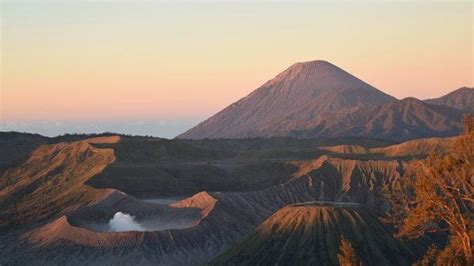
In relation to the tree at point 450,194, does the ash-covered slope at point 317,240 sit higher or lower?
lower

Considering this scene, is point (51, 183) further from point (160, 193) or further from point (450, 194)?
point (450, 194)

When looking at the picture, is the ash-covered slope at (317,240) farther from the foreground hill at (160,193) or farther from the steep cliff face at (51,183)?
the steep cliff face at (51,183)

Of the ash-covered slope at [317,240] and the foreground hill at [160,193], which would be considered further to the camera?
the foreground hill at [160,193]

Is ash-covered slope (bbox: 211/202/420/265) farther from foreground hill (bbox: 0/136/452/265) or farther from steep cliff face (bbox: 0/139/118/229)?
steep cliff face (bbox: 0/139/118/229)

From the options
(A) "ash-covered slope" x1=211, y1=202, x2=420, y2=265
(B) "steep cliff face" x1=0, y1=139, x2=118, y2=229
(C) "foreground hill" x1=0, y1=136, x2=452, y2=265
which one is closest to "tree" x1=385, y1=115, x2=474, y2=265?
(A) "ash-covered slope" x1=211, y1=202, x2=420, y2=265

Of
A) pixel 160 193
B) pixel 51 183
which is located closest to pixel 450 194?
pixel 160 193

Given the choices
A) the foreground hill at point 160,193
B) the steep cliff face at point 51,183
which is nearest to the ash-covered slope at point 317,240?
the foreground hill at point 160,193

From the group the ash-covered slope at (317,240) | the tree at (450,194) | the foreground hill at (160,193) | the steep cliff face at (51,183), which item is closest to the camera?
the tree at (450,194)

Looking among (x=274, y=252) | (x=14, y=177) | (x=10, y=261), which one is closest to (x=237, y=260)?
(x=274, y=252)

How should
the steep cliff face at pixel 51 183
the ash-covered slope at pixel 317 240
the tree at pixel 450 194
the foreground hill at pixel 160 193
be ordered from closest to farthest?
the tree at pixel 450 194 → the ash-covered slope at pixel 317 240 → the foreground hill at pixel 160 193 → the steep cliff face at pixel 51 183
